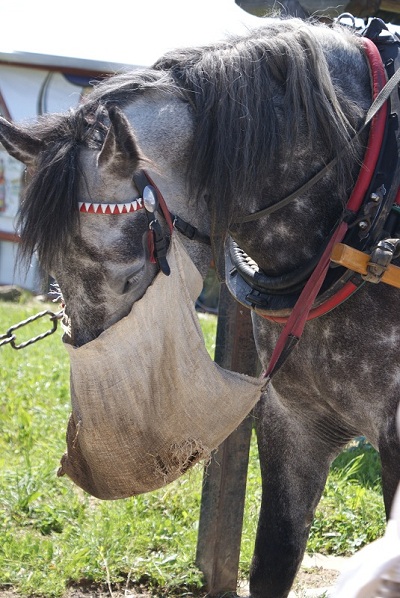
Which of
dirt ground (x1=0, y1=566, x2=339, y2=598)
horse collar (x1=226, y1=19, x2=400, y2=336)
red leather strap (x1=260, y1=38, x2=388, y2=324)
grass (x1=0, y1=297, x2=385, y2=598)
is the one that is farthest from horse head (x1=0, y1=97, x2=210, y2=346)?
dirt ground (x1=0, y1=566, x2=339, y2=598)

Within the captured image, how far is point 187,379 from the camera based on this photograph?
2.25 m

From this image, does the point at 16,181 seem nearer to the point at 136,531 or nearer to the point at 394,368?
the point at 136,531

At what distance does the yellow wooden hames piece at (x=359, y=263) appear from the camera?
2137 millimetres

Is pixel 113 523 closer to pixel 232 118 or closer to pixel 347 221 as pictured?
pixel 347 221

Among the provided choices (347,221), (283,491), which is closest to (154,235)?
(347,221)

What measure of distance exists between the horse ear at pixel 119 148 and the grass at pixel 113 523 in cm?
95

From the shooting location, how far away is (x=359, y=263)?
2.14 m

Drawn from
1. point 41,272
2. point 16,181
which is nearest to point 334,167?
point 41,272

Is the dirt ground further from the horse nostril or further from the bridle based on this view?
the horse nostril

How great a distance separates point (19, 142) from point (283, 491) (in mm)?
1349

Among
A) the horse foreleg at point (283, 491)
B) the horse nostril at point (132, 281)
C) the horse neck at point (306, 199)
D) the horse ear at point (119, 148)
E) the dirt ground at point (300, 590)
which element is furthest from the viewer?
the dirt ground at point (300, 590)

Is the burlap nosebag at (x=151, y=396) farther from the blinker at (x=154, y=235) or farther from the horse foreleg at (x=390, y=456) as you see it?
the horse foreleg at (x=390, y=456)

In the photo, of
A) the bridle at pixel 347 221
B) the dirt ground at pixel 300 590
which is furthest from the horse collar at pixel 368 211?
the dirt ground at pixel 300 590

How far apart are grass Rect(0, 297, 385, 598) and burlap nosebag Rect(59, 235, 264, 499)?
0.91 ft
